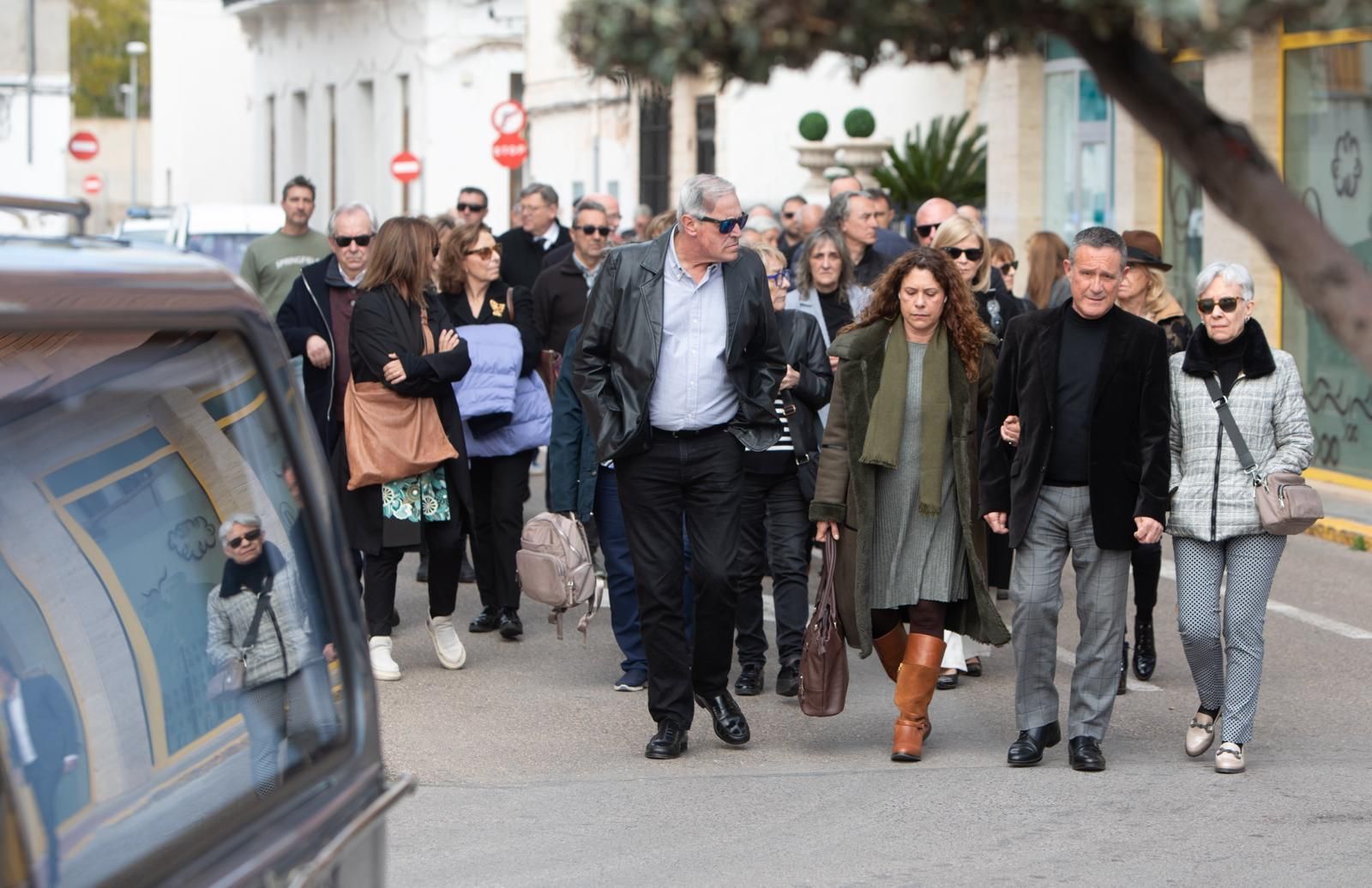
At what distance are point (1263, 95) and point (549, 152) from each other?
2221cm

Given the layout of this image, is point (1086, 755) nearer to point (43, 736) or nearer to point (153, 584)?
point (153, 584)

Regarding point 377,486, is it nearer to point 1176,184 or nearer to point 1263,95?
point 1263,95

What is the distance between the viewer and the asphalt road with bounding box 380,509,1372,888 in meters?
5.88

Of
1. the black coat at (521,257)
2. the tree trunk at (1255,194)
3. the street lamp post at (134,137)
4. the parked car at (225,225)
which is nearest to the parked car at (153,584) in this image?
the tree trunk at (1255,194)

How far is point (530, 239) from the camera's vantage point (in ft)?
44.4

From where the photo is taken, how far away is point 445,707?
26.4 feet

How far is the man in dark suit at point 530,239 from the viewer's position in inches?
527

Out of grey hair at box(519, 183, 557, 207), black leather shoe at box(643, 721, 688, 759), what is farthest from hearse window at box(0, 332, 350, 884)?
grey hair at box(519, 183, 557, 207)

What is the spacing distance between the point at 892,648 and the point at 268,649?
460 cm

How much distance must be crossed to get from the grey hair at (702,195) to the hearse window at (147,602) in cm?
407

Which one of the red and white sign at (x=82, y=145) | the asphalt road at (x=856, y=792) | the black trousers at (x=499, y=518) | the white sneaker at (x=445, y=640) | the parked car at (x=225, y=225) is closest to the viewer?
the asphalt road at (x=856, y=792)

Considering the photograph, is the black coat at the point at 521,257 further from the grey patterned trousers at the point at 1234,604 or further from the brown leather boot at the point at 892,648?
the grey patterned trousers at the point at 1234,604

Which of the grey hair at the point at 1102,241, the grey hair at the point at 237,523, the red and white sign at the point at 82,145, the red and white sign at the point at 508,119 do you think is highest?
the red and white sign at the point at 82,145

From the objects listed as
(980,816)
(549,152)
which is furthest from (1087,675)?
(549,152)
